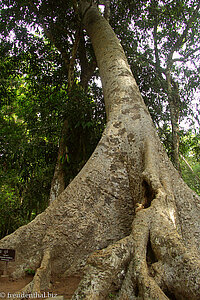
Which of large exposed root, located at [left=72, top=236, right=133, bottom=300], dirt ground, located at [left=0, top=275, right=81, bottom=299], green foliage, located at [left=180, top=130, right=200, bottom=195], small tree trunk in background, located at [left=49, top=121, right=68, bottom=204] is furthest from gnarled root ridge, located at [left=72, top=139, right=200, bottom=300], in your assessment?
green foliage, located at [left=180, top=130, right=200, bottom=195]

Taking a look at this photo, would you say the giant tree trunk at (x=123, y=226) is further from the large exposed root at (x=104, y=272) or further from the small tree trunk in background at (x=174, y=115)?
the small tree trunk in background at (x=174, y=115)

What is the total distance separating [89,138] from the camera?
5820 millimetres

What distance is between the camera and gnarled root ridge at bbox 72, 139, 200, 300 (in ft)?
5.49

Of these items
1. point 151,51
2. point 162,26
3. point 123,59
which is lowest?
point 123,59

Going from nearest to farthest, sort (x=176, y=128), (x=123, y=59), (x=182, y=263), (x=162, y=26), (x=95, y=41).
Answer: (x=182, y=263) → (x=123, y=59) → (x=95, y=41) → (x=176, y=128) → (x=162, y=26)

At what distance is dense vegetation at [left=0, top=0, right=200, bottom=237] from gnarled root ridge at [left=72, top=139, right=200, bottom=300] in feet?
10.2

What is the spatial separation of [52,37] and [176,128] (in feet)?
13.4

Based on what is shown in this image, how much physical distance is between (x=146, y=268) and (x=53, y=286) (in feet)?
3.24

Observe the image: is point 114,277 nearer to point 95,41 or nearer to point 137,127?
point 137,127

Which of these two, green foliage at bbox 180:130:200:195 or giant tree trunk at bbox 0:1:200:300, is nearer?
giant tree trunk at bbox 0:1:200:300

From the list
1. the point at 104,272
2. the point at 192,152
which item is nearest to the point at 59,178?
the point at 104,272

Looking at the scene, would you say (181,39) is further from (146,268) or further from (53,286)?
(53,286)

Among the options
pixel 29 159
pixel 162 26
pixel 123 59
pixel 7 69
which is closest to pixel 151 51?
pixel 162 26

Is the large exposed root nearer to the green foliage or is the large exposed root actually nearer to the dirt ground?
the dirt ground
